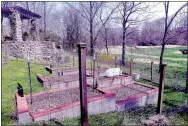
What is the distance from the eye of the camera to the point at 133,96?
7.31 meters

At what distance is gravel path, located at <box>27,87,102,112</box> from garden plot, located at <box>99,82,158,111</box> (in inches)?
40.0

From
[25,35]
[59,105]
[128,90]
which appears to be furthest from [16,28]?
[59,105]

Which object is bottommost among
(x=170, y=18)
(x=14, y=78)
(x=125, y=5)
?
(x=14, y=78)

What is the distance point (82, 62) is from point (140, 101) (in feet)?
14.1

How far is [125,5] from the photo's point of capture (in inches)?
751

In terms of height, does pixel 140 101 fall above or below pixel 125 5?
below

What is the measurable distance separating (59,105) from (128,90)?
11.2ft

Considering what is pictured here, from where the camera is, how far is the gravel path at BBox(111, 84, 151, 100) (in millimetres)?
7766

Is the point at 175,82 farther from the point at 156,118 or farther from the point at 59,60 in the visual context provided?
the point at 59,60

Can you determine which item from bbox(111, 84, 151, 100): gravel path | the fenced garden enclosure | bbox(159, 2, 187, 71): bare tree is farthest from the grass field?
bbox(159, 2, 187, 71): bare tree

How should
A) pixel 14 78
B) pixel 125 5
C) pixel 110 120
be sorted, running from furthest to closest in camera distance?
pixel 125 5 → pixel 14 78 → pixel 110 120

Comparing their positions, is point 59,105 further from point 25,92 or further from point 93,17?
point 93,17

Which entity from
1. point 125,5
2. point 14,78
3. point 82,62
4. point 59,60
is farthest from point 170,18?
point 82,62

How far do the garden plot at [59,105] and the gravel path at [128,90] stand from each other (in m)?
0.97
